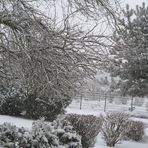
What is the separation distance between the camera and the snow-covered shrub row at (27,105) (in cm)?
1514

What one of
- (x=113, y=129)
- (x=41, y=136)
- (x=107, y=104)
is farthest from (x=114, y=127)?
(x=107, y=104)

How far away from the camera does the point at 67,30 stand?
8.01 metres

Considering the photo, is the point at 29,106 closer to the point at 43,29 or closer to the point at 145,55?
the point at 145,55

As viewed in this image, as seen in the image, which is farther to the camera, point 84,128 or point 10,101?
point 10,101

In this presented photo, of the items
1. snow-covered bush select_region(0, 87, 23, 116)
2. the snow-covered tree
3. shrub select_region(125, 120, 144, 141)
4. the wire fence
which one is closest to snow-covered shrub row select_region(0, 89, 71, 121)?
snow-covered bush select_region(0, 87, 23, 116)

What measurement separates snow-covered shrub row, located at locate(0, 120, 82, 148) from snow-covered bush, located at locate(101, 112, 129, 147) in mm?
3987

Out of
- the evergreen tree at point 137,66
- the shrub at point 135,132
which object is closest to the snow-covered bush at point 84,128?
the shrub at point 135,132

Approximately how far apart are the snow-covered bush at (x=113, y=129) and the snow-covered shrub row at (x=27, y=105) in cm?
202

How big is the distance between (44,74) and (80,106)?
879 inches

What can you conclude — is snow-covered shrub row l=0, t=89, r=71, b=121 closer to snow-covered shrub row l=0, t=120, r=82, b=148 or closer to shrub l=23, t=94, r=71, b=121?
shrub l=23, t=94, r=71, b=121

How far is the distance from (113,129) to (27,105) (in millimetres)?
3573

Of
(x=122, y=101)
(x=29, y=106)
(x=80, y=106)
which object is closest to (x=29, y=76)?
(x=29, y=106)

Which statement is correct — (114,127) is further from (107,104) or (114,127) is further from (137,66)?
(107,104)

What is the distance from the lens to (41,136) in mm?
9102
